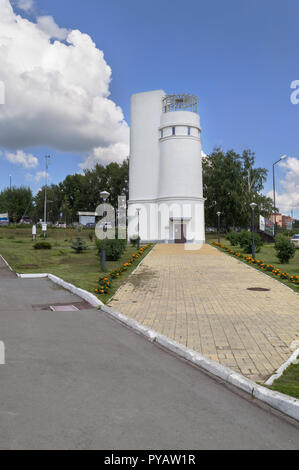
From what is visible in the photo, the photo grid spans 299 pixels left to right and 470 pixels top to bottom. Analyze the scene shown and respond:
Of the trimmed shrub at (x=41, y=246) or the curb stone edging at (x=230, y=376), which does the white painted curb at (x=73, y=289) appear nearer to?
the curb stone edging at (x=230, y=376)

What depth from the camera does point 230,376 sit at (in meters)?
5.00

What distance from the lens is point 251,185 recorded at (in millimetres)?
55781

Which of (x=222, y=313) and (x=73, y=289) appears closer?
(x=222, y=313)

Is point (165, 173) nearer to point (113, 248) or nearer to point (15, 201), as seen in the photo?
point (113, 248)

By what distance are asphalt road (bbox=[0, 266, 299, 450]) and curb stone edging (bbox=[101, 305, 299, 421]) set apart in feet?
0.53

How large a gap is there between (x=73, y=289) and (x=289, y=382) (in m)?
8.54

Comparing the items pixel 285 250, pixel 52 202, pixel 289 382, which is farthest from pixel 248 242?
pixel 52 202

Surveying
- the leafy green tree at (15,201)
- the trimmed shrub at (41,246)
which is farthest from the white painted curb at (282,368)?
the leafy green tree at (15,201)

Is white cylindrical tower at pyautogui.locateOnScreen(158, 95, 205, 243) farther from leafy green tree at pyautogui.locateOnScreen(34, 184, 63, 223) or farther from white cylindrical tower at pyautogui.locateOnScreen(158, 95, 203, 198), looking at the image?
leafy green tree at pyautogui.locateOnScreen(34, 184, 63, 223)

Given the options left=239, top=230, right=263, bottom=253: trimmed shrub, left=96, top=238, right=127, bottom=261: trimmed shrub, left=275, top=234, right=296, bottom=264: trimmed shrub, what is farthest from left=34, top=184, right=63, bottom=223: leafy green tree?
left=275, top=234, right=296, bottom=264: trimmed shrub

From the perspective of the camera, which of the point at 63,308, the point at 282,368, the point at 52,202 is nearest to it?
the point at 282,368

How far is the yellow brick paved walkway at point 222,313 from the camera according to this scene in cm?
607
